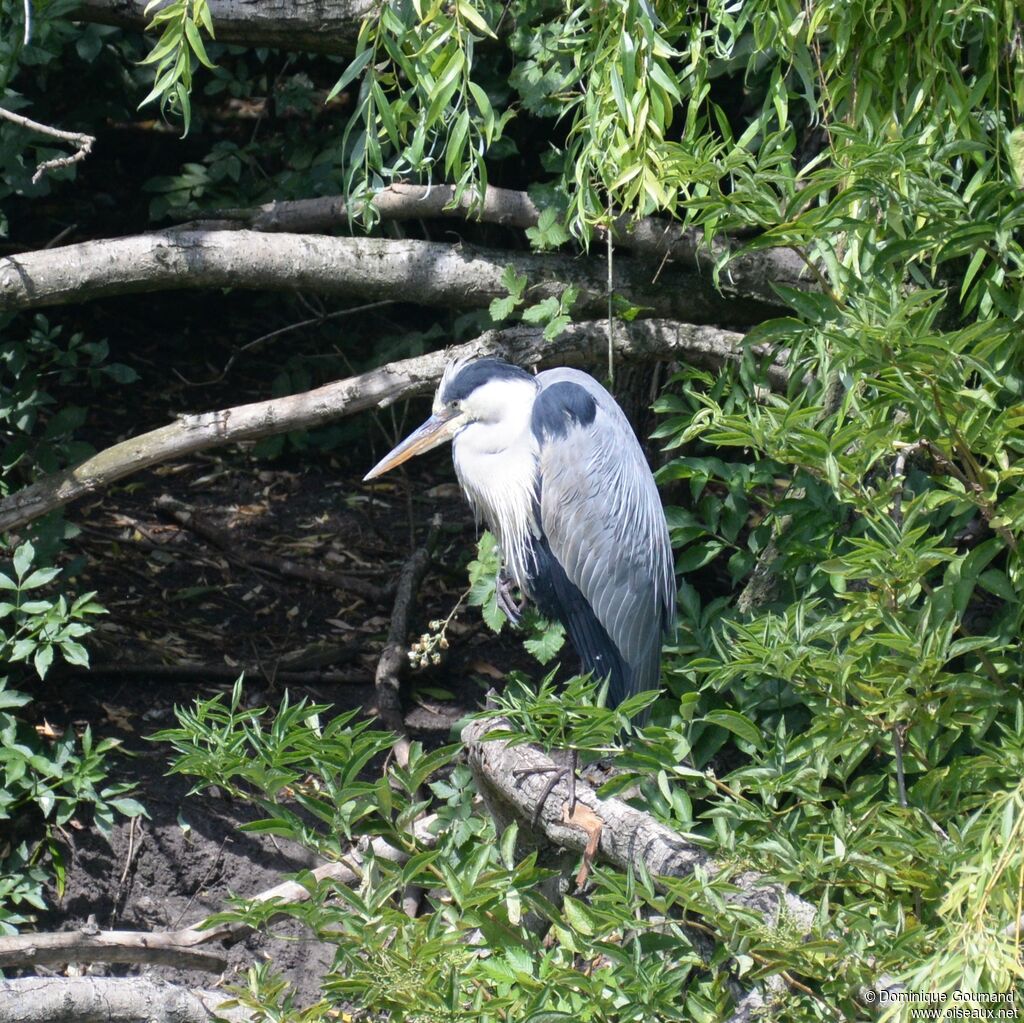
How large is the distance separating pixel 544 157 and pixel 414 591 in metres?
1.47

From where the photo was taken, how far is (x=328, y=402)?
9.24ft

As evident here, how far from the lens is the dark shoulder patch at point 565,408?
276 centimetres

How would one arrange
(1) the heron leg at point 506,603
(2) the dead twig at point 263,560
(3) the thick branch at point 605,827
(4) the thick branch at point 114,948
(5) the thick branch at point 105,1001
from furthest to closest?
(2) the dead twig at point 263,560, (1) the heron leg at point 506,603, (4) the thick branch at point 114,948, (5) the thick branch at point 105,1001, (3) the thick branch at point 605,827

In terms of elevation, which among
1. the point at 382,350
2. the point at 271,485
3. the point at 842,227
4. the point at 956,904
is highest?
the point at 842,227

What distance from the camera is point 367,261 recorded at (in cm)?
296

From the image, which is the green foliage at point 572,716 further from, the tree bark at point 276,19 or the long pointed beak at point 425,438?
the tree bark at point 276,19

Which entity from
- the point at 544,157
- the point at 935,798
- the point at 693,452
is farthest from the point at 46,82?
the point at 935,798

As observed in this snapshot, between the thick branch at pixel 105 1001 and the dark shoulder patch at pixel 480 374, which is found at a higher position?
the dark shoulder patch at pixel 480 374

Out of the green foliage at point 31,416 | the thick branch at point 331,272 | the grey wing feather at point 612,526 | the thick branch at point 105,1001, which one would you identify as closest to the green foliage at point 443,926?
the thick branch at point 105,1001

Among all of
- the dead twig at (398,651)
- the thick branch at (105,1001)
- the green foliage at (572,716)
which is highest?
the green foliage at (572,716)

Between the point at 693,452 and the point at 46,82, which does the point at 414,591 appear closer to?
the point at 693,452

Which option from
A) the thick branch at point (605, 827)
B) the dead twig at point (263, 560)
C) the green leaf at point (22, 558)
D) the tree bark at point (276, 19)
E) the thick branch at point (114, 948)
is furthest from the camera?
the dead twig at point (263, 560)

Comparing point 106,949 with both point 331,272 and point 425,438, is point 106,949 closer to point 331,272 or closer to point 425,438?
point 425,438

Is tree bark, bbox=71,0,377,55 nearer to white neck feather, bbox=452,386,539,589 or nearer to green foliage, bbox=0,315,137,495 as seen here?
green foliage, bbox=0,315,137,495
